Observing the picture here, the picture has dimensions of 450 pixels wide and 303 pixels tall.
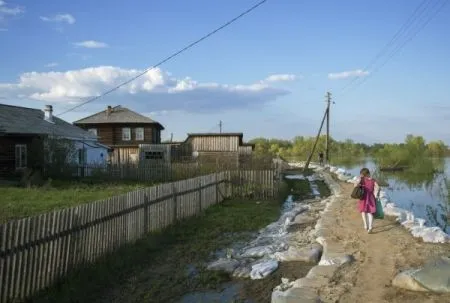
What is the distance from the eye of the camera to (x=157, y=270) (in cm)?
834

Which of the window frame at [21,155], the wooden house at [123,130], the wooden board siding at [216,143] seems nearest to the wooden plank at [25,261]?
the window frame at [21,155]

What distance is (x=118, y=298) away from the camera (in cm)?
685

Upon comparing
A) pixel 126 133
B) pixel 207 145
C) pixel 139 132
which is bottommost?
pixel 207 145

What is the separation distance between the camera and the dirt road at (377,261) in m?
6.37

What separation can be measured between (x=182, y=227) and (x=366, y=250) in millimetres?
5097

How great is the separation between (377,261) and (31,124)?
2906 centimetres

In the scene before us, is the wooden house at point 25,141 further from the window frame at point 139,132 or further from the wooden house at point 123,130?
the window frame at point 139,132

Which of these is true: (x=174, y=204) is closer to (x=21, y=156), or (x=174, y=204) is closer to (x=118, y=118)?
(x=21, y=156)

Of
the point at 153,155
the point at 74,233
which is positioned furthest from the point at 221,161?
the point at 74,233

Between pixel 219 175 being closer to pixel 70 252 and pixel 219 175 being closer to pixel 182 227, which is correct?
pixel 182 227

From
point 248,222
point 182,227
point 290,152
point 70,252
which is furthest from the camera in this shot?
point 290,152

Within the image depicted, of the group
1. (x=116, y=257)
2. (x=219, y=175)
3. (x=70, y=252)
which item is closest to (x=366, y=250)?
(x=116, y=257)

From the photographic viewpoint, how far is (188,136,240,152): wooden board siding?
1606 inches

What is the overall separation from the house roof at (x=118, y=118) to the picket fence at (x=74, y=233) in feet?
124
